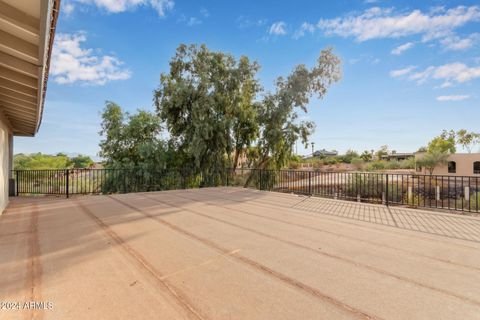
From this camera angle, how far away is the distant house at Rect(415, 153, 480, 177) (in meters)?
22.8

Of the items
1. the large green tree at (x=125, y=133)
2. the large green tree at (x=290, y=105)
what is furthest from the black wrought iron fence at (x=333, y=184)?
the large green tree at (x=125, y=133)

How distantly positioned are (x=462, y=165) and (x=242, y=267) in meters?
31.3

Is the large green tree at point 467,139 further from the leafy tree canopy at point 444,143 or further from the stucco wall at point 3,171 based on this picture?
the stucco wall at point 3,171

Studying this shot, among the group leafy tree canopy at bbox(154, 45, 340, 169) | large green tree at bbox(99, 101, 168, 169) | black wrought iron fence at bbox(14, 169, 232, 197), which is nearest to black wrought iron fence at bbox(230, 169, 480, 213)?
black wrought iron fence at bbox(14, 169, 232, 197)

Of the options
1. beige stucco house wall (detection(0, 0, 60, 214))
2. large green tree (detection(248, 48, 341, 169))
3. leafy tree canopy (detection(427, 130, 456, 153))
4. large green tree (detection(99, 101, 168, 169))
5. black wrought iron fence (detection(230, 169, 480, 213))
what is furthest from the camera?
leafy tree canopy (detection(427, 130, 456, 153))

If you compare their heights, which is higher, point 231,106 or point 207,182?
point 231,106

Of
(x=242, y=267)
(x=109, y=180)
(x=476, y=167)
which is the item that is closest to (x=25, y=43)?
(x=242, y=267)

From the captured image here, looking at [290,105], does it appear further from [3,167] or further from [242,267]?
[3,167]

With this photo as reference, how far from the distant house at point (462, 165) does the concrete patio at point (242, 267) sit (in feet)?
87.0

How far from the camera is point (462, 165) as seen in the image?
2353cm

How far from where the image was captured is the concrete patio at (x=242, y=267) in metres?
1.45

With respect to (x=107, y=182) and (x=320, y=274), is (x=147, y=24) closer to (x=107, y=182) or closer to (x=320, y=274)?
(x=107, y=182)

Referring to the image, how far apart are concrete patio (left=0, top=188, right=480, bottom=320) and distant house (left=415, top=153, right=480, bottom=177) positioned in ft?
87.0

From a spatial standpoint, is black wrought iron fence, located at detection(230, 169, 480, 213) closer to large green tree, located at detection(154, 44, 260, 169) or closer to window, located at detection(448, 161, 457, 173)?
large green tree, located at detection(154, 44, 260, 169)
